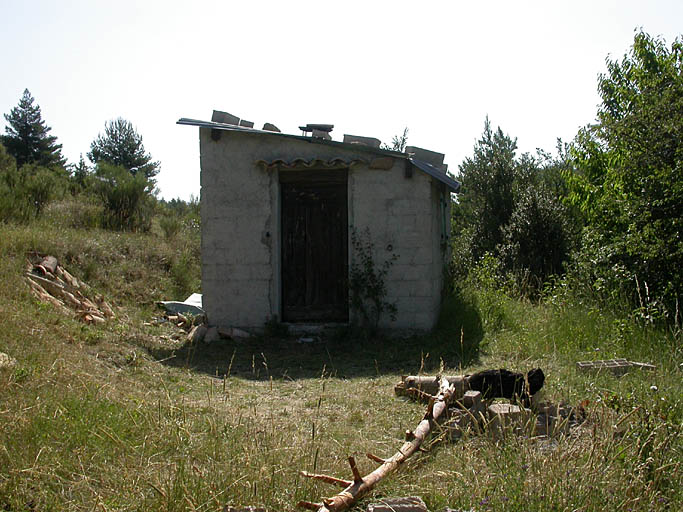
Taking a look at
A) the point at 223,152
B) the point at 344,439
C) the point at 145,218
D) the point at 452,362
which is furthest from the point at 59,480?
the point at 145,218

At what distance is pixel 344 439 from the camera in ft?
14.8

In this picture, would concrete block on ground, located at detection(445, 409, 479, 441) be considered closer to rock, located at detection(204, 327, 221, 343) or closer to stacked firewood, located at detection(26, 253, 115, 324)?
rock, located at detection(204, 327, 221, 343)

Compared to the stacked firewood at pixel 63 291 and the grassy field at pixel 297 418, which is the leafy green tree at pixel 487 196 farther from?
the stacked firewood at pixel 63 291

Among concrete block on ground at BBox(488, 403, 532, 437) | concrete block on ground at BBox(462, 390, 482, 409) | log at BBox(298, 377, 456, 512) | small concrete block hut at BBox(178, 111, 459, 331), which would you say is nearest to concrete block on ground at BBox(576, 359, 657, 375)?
concrete block on ground at BBox(462, 390, 482, 409)

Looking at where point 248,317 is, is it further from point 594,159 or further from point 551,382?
point 594,159

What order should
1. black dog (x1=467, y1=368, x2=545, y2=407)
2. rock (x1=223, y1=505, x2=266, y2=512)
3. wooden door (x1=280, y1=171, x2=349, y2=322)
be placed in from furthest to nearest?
wooden door (x1=280, y1=171, x2=349, y2=322)
black dog (x1=467, y1=368, x2=545, y2=407)
rock (x1=223, y1=505, x2=266, y2=512)

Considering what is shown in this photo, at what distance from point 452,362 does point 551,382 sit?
1.94 metres

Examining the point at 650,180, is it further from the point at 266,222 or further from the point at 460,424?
the point at 266,222

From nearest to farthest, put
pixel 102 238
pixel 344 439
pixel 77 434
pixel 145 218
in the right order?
pixel 77 434 → pixel 344 439 → pixel 102 238 → pixel 145 218

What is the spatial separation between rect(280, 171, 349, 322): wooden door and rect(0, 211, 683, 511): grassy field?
74cm

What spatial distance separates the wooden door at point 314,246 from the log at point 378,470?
5.06m

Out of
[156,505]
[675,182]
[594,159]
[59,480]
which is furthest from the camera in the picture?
[594,159]

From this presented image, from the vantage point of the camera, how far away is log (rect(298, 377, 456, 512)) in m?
3.17

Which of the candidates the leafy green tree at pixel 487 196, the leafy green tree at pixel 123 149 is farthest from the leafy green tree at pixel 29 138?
the leafy green tree at pixel 487 196
